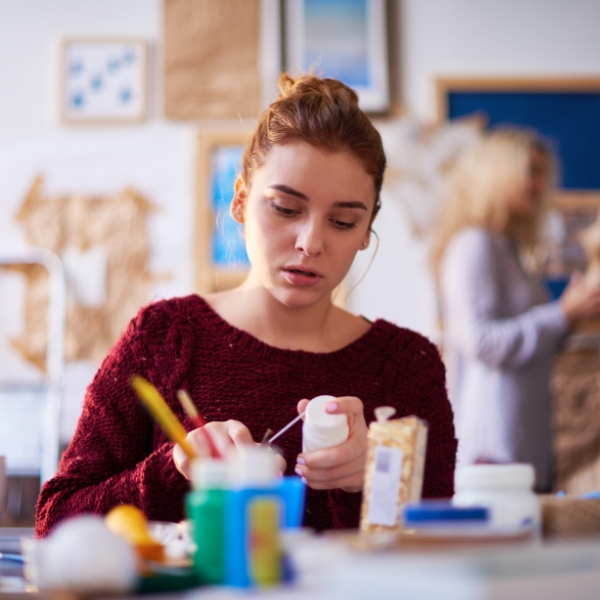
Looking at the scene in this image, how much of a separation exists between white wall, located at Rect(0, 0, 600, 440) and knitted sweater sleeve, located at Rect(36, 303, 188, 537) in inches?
51.0

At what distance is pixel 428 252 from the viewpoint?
2338 millimetres

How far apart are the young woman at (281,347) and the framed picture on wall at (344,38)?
1.33 metres

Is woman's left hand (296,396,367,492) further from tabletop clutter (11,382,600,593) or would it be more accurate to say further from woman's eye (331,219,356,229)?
woman's eye (331,219,356,229)

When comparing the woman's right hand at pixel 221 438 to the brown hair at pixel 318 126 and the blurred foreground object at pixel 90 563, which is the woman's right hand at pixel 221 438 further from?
the brown hair at pixel 318 126

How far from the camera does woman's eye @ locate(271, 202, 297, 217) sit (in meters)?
0.96

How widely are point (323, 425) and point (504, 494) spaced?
0.56ft

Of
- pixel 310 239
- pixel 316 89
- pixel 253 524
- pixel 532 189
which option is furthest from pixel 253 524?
pixel 532 189

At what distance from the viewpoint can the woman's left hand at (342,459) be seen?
69 cm

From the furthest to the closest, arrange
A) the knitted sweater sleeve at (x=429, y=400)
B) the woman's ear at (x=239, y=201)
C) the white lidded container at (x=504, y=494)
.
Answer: the woman's ear at (x=239, y=201) → the knitted sweater sleeve at (x=429, y=400) → the white lidded container at (x=504, y=494)

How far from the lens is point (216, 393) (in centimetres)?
103

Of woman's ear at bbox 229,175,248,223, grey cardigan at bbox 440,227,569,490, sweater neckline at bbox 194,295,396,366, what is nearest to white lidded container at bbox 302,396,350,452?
sweater neckline at bbox 194,295,396,366

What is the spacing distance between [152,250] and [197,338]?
1.31 meters

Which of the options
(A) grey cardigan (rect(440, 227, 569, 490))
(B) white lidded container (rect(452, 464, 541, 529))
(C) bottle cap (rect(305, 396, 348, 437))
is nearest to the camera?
(B) white lidded container (rect(452, 464, 541, 529))

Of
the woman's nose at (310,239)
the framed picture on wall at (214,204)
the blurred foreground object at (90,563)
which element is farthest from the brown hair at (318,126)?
the framed picture on wall at (214,204)
